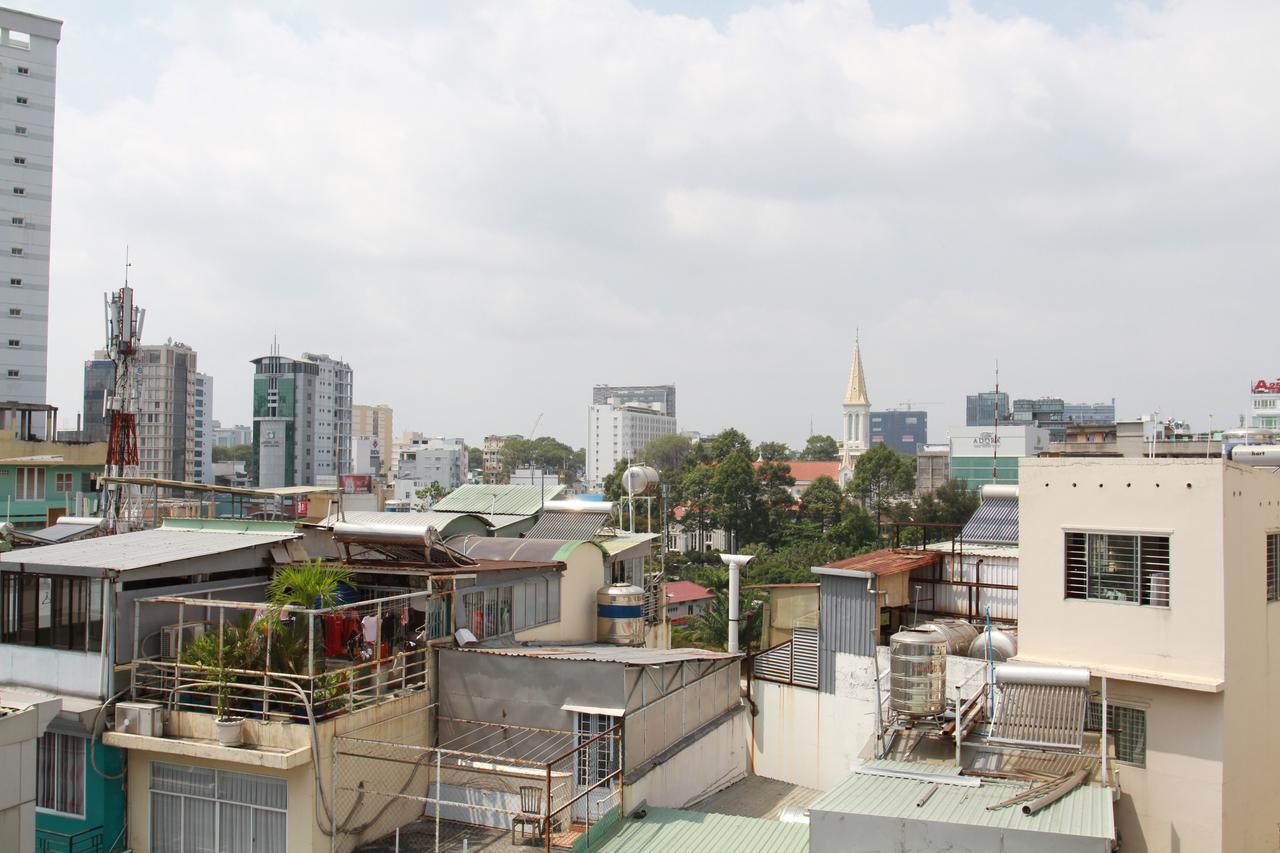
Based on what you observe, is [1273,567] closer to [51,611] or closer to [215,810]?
[215,810]

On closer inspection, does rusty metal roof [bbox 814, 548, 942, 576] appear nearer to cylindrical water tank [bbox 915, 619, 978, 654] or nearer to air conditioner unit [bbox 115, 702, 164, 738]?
cylindrical water tank [bbox 915, 619, 978, 654]

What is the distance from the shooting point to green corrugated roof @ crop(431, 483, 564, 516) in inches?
1059

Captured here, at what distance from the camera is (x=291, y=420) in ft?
371

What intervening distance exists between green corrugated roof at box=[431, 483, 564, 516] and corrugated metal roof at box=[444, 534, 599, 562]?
21.1 ft

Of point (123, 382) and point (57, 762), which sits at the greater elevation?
point (123, 382)

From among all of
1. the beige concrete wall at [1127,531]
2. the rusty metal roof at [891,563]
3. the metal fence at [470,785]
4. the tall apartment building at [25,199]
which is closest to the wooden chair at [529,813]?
the metal fence at [470,785]

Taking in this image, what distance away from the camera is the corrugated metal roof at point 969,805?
1023 cm

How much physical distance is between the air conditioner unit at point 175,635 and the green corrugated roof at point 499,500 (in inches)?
500

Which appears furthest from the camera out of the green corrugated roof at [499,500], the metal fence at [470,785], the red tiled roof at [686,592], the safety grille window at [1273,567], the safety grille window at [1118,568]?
the red tiled roof at [686,592]

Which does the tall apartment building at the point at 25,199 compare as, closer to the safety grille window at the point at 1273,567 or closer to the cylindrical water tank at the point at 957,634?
the cylindrical water tank at the point at 957,634

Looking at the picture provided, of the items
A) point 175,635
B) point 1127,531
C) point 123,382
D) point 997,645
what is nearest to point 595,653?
point 175,635

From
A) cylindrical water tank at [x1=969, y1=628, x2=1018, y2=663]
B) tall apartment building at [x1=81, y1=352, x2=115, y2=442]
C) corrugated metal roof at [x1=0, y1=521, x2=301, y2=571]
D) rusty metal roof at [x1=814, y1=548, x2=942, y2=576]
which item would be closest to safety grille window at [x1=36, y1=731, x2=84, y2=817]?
corrugated metal roof at [x1=0, y1=521, x2=301, y2=571]

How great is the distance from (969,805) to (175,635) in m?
10.9

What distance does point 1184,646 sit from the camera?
523 inches
